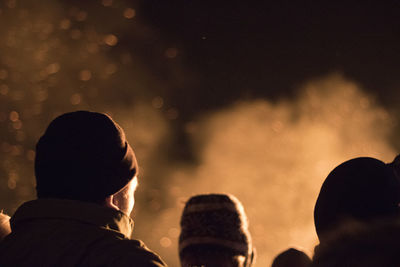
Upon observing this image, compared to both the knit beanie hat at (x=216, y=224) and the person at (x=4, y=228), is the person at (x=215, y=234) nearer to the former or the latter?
the knit beanie hat at (x=216, y=224)

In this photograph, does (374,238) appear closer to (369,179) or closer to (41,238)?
(369,179)

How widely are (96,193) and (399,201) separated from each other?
152 cm

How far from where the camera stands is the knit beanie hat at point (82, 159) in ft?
8.13

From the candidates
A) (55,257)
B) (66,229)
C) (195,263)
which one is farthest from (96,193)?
(195,263)

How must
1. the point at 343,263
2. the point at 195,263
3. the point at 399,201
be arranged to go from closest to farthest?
the point at 343,263 < the point at 399,201 < the point at 195,263

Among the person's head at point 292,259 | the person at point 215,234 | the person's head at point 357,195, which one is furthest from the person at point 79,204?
the person's head at point 292,259

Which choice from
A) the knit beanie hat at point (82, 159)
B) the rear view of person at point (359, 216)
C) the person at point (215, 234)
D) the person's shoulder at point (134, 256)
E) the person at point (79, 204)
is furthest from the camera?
the person at point (215, 234)

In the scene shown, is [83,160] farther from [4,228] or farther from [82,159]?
[4,228]

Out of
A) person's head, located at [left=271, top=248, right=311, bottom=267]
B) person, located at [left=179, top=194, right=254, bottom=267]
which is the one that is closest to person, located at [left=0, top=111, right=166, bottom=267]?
person, located at [left=179, top=194, right=254, bottom=267]

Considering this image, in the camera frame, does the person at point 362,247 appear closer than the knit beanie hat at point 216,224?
Yes

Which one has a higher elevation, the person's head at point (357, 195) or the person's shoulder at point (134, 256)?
the person's head at point (357, 195)

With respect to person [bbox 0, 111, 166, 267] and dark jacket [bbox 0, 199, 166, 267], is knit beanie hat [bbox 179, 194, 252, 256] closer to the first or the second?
person [bbox 0, 111, 166, 267]

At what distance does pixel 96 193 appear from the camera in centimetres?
248

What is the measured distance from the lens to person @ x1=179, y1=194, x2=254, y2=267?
10.5 feet
